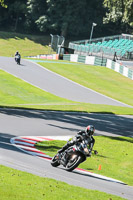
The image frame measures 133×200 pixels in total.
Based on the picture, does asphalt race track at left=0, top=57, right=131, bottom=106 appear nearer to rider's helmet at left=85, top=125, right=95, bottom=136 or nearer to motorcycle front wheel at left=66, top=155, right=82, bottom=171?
motorcycle front wheel at left=66, top=155, right=82, bottom=171

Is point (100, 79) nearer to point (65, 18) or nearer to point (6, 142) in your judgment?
point (6, 142)

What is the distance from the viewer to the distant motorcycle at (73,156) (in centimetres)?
1407

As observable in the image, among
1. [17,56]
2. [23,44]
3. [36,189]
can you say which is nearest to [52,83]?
[17,56]

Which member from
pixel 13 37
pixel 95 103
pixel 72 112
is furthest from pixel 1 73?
pixel 13 37

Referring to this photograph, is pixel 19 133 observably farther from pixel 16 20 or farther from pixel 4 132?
pixel 16 20

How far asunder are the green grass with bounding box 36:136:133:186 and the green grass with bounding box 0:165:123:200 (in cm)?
362

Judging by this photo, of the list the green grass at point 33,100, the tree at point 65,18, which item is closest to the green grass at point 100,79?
the green grass at point 33,100

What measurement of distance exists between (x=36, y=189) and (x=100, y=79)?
4089cm

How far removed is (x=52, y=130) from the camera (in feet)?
74.4

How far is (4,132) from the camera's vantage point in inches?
797

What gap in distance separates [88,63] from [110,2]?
2350 cm

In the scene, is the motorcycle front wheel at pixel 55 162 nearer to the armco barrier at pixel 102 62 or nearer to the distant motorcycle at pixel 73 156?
the distant motorcycle at pixel 73 156

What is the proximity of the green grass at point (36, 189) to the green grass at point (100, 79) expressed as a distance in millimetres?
28586

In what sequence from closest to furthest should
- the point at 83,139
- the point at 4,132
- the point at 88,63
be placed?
1. the point at 83,139
2. the point at 4,132
3. the point at 88,63
